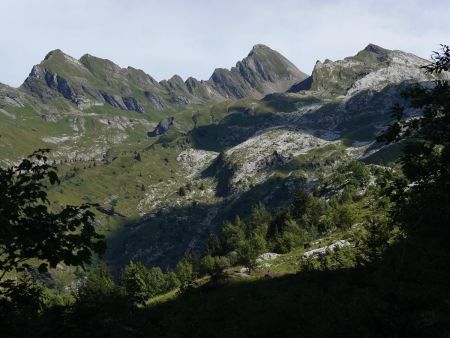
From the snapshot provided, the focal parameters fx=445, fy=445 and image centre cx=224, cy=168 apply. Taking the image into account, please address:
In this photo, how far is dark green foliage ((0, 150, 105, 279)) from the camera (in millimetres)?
8961

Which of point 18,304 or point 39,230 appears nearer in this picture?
point 39,230

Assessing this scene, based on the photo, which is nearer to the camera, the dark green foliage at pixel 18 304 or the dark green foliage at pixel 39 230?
the dark green foliage at pixel 39 230

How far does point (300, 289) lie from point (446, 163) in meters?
15.5

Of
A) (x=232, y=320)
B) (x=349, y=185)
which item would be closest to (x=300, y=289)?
(x=232, y=320)

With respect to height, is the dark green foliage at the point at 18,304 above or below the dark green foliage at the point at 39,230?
below

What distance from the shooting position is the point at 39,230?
916 centimetres

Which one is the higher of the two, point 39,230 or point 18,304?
point 39,230

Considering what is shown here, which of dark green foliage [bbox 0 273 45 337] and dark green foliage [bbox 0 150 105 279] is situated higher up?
dark green foliage [bbox 0 150 105 279]

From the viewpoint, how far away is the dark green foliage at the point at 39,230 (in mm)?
8961

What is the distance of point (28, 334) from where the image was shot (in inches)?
376

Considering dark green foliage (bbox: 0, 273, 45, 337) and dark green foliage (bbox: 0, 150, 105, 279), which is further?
dark green foliage (bbox: 0, 273, 45, 337)

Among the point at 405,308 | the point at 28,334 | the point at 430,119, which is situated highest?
the point at 430,119

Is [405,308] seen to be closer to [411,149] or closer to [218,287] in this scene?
[411,149]

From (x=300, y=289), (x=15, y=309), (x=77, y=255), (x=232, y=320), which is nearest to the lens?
(x=77, y=255)
